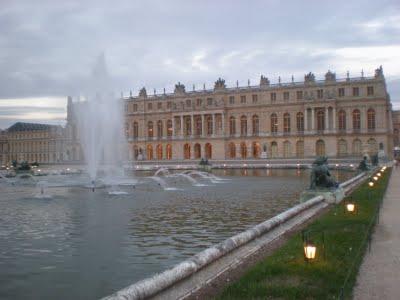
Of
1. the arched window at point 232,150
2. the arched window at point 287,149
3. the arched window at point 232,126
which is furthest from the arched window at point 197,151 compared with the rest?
the arched window at point 287,149

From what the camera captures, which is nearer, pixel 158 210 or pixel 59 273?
pixel 59 273

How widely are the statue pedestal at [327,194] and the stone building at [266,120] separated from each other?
197ft

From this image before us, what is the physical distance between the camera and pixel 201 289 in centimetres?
865

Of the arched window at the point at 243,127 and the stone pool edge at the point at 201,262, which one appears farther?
the arched window at the point at 243,127

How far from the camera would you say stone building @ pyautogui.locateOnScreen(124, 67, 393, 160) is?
267ft

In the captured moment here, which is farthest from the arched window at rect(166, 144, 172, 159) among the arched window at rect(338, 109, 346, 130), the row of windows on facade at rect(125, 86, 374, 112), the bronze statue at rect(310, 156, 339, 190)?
the bronze statue at rect(310, 156, 339, 190)

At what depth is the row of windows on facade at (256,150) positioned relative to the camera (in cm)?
8200

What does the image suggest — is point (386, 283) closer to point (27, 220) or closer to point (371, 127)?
point (27, 220)

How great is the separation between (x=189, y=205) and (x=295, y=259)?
484 inches

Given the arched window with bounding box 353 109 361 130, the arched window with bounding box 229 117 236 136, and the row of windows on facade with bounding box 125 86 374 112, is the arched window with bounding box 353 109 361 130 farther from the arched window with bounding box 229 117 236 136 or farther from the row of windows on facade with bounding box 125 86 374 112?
the arched window with bounding box 229 117 236 136

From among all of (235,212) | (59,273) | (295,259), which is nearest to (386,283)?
(295,259)

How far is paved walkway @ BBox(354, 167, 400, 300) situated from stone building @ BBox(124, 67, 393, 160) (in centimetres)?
6764

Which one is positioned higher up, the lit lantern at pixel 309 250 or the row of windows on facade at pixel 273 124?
the row of windows on facade at pixel 273 124

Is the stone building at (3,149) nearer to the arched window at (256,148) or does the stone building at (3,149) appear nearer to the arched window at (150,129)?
Answer: the arched window at (150,129)
